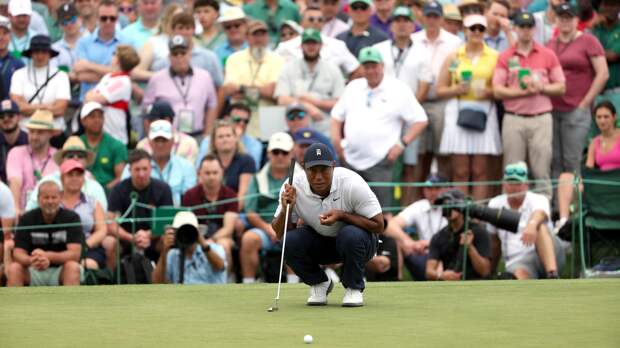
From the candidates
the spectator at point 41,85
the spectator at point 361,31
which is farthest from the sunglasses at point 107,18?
the spectator at point 361,31

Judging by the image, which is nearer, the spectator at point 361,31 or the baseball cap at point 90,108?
the baseball cap at point 90,108

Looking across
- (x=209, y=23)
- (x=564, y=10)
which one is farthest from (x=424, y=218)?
(x=209, y=23)

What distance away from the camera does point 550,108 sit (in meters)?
15.7

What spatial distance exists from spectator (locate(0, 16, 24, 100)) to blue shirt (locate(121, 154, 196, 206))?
7.30 ft

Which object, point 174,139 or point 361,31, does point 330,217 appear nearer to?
point 174,139

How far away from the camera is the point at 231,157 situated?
50.7ft

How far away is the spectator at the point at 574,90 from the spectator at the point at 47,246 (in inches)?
219

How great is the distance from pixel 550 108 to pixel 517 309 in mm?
6209

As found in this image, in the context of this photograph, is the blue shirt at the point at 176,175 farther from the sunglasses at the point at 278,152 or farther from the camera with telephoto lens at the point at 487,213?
the camera with telephoto lens at the point at 487,213

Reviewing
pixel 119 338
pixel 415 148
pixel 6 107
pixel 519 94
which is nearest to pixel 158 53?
pixel 6 107

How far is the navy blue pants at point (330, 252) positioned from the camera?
9.96 metres

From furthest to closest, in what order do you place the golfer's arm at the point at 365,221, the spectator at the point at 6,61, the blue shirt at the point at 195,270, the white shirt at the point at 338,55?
the spectator at the point at 6,61 → the white shirt at the point at 338,55 → the blue shirt at the point at 195,270 → the golfer's arm at the point at 365,221

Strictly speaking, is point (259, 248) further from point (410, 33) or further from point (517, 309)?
point (517, 309)

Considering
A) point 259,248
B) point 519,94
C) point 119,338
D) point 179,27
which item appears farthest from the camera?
point 179,27
